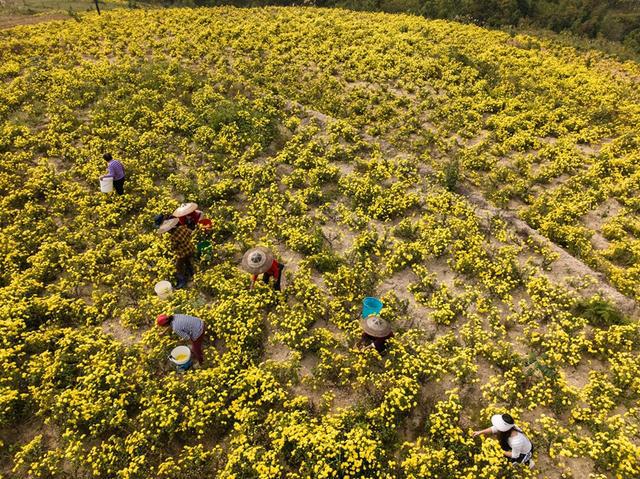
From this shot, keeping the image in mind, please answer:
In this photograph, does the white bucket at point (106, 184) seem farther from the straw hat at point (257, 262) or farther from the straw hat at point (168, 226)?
the straw hat at point (257, 262)

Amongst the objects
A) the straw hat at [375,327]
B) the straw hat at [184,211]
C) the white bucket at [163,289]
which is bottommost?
the white bucket at [163,289]

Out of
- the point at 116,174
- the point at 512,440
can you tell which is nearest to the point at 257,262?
the point at 512,440

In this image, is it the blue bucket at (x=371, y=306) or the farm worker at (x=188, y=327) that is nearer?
the farm worker at (x=188, y=327)

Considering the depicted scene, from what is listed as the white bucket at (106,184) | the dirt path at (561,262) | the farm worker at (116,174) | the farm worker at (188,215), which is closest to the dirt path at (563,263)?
the dirt path at (561,262)

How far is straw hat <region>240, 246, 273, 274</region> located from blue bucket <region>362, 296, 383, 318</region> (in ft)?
8.63

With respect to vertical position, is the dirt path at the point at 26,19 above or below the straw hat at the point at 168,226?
above

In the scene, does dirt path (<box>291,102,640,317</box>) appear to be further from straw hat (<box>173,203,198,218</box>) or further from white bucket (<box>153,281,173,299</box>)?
white bucket (<box>153,281,173,299</box>)

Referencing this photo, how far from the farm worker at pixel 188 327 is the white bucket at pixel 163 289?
144 cm

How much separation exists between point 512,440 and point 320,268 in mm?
6157

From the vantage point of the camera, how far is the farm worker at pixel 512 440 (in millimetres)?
6801

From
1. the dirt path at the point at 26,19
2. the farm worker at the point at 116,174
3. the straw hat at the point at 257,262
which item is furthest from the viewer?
the dirt path at the point at 26,19

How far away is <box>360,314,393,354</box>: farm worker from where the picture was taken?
8453 millimetres

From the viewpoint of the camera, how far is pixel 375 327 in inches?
335

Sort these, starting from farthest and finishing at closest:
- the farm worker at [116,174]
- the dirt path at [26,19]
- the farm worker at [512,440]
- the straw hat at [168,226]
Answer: the dirt path at [26,19], the farm worker at [116,174], the straw hat at [168,226], the farm worker at [512,440]
